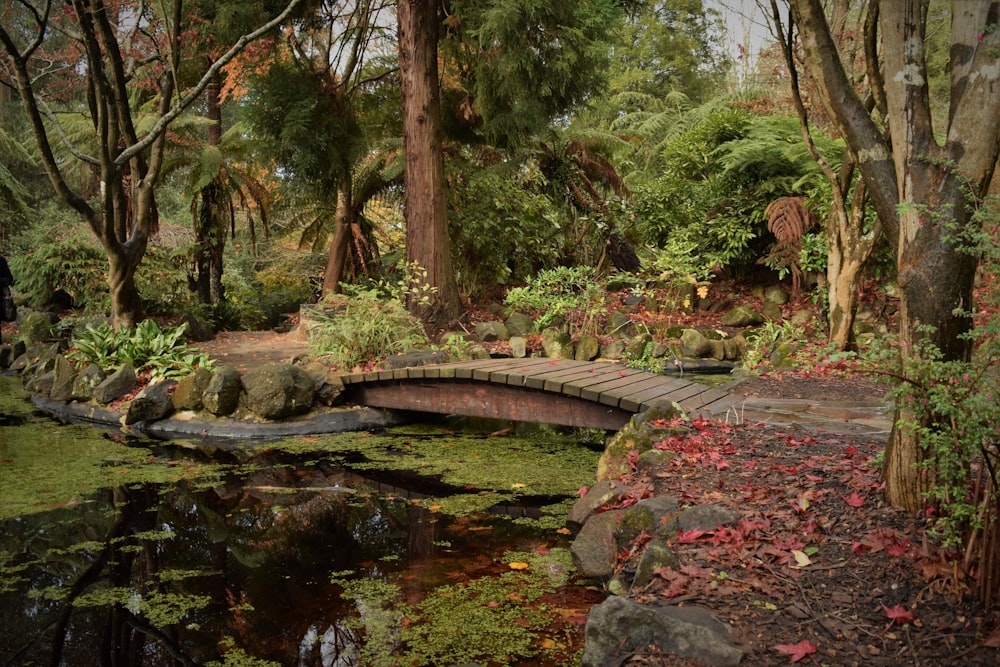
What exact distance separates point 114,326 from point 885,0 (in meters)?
8.25

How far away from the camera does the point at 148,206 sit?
8609mm

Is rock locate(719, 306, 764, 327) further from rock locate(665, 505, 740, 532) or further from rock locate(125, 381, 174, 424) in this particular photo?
rock locate(665, 505, 740, 532)

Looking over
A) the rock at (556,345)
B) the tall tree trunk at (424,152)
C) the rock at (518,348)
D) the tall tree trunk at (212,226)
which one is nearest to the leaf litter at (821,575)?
the rock at (556,345)

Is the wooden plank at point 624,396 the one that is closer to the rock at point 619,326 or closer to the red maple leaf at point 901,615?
the rock at point 619,326

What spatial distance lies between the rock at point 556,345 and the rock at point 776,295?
3.09 meters

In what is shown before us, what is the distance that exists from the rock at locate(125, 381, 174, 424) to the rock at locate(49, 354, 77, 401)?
117cm

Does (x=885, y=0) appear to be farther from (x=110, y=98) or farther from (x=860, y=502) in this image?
(x=110, y=98)

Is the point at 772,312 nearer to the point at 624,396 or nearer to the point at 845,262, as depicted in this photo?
the point at 845,262

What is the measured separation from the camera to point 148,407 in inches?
276

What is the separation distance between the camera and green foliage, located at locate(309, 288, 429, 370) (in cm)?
766

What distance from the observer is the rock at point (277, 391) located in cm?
684

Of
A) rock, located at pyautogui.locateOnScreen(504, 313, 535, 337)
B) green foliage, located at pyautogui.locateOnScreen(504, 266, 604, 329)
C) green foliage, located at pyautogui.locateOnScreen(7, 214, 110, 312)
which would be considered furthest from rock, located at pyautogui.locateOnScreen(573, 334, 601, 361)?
green foliage, located at pyautogui.locateOnScreen(7, 214, 110, 312)

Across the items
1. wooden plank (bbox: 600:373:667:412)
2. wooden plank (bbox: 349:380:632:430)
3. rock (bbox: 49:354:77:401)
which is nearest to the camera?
wooden plank (bbox: 600:373:667:412)

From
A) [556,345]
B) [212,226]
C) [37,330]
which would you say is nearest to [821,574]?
[556,345]
